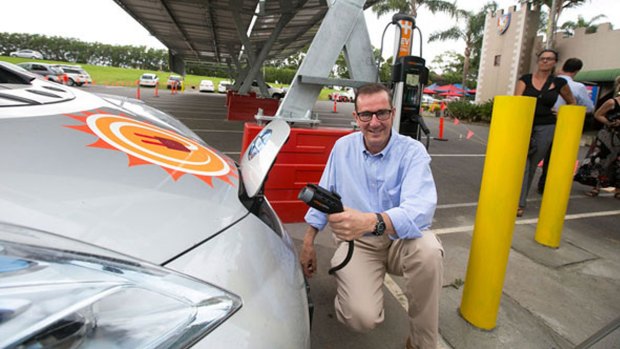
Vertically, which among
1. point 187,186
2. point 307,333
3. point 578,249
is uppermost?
point 187,186

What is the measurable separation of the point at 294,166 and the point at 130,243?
102 inches

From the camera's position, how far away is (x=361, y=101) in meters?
1.88

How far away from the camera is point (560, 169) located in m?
3.13

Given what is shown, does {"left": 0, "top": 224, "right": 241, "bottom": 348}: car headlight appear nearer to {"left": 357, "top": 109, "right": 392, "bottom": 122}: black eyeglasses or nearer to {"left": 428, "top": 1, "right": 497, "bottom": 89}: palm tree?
{"left": 357, "top": 109, "right": 392, "bottom": 122}: black eyeglasses

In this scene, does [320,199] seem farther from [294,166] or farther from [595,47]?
[595,47]

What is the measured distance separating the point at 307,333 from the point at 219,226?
417mm

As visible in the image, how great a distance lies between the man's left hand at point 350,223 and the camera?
154 centimetres

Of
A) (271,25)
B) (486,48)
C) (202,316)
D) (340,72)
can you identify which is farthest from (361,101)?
(340,72)

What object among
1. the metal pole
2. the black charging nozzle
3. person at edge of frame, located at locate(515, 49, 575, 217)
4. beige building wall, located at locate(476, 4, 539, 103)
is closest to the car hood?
the black charging nozzle

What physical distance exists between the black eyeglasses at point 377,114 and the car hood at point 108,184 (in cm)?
73

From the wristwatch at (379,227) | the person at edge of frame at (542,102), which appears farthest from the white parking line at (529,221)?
the wristwatch at (379,227)

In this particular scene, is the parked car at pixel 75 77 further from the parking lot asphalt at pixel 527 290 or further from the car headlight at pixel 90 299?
the car headlight at pixel 90 299

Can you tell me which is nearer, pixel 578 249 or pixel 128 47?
pixel 578 249

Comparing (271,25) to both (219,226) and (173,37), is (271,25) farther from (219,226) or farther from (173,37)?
(219,226)
